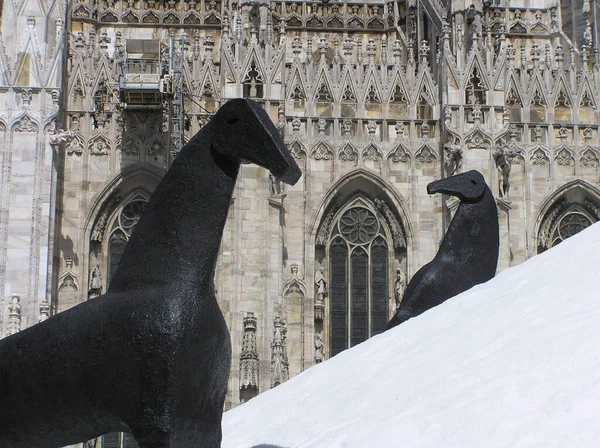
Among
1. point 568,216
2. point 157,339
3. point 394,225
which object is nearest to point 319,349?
point 394,225

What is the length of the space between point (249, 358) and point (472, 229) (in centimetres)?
744

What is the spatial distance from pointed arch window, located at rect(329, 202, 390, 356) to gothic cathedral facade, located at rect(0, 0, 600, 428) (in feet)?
0.10

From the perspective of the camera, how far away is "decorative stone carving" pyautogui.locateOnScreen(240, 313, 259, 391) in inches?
846

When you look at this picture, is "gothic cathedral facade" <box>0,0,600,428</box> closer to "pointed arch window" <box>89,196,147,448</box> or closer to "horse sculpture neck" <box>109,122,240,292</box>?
"pointed arch window" <box>89,196,147,448</box>

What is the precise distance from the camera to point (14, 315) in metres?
21.5

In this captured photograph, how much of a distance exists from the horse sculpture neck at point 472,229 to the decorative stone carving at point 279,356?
7.09 metres

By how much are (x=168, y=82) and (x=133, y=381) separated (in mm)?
16092

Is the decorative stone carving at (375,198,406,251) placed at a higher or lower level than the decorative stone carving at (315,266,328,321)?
higher

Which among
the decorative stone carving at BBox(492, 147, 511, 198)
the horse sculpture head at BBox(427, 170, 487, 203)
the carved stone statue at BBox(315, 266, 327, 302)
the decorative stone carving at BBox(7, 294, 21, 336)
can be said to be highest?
the decorative stone carving at BBox(492, 147, 511, 198)

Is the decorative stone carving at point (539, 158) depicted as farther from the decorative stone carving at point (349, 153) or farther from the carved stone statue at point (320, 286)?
the carved stone statue at point (320, 286)

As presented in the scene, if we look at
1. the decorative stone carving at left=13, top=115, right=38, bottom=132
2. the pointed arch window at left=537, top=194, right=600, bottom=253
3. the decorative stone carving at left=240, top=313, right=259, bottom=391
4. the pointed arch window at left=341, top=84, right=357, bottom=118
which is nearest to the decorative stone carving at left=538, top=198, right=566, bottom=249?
the pointed arch window at left=537, top=194, right=600, bottom=253

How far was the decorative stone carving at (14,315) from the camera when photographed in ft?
70.2

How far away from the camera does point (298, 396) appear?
1198cm

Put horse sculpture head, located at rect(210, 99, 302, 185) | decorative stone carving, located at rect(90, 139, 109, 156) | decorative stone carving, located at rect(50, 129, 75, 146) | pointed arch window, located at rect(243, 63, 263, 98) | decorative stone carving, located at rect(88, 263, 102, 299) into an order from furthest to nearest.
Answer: pointed arch window, located at rect(243, 63, 263, 98) → decorative stone carving, located at rect(90, 139, 109, 156) → decorative stone carving, located at rect(88, 263, 102, 299) → decorative stone carving, located at rect(50, 129, 75, 146) → horse sculpture head, located at rect(210, 99, 302, 185)
